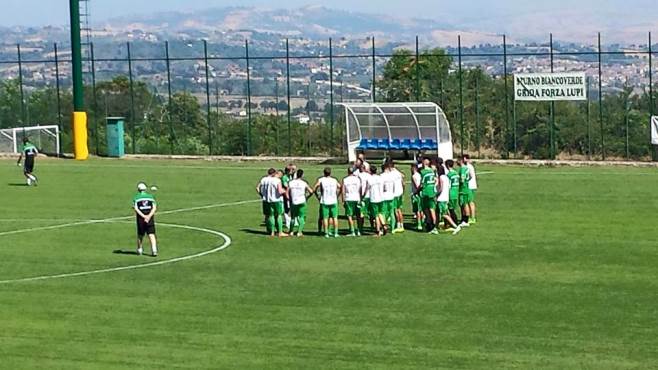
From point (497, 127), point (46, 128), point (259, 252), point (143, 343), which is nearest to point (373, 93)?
point (497, 127)

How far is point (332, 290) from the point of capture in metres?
24.0

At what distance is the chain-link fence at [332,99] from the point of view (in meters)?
51.4

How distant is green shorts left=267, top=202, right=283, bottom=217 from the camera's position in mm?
30781

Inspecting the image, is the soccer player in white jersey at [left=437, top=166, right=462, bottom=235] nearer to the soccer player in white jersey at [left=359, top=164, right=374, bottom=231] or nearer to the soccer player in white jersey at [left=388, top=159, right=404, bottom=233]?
the soccer player in white jersey at [left=388, top=159, right=404, bottom=233]

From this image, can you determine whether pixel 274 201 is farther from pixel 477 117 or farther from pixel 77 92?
pixel 77 92

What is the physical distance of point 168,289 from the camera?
80.2 ft

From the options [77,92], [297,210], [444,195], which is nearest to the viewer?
[444,195]

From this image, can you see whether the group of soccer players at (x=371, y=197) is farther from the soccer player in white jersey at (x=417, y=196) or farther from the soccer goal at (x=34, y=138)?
the soccer goal at (x=34, y=138)

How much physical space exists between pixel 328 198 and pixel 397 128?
1916 cm

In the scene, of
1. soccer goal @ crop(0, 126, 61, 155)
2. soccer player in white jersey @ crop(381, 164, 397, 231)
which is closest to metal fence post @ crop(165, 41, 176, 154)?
soccer goal @ crop(0, 126, 61, 155)

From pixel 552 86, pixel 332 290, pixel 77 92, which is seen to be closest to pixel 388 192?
pixel 332 290

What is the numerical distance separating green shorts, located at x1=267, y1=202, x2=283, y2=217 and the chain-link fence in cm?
2094

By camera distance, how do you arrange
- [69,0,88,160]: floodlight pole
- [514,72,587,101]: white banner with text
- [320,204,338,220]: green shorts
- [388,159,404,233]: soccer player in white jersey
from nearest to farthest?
[320,204,338,220]: green shorts < [388,159,404,233]: soccer player in white jersey < [514,72,587,101]: white banner with text < [69,0,88,160]: floodlight pole

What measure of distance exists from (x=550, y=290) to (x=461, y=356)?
5270 millimetres
